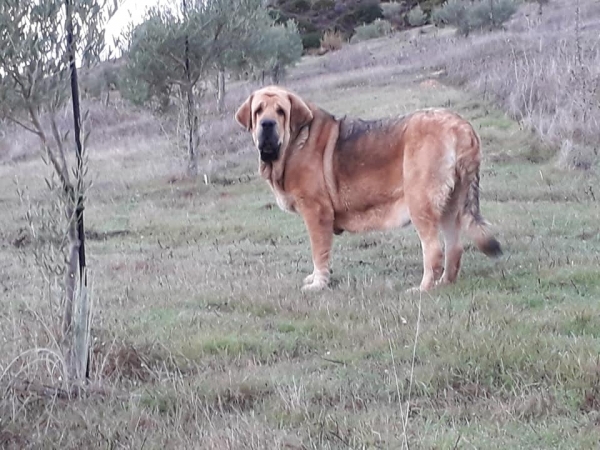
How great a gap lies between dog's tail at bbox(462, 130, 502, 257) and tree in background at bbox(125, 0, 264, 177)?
11.2 meters

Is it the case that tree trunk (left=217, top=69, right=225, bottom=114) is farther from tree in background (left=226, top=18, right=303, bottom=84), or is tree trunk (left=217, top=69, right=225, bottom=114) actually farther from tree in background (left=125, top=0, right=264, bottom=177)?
tree in background (left=125, top=0, right=264, bottom=177)

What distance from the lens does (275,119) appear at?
7355mm

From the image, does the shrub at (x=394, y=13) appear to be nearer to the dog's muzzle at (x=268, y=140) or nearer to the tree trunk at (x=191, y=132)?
the tree trunk at (x=191, y=132)

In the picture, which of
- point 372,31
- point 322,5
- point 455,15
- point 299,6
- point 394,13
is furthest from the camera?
point 299,6

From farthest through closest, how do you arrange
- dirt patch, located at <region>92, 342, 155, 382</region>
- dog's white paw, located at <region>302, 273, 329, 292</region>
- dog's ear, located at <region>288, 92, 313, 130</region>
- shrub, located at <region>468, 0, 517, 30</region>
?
1. shrub, located at <region>468, 0, 517, 30</region>
2. dog's ear, located at <region>288, 92, 313, 130</region>
3. dog's white paw, located at <region>302, 273, 329, 292</region>
4. dirt patch, located at <region>92, 342, 155, 382</region>

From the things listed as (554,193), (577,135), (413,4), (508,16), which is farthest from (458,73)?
(413,4)

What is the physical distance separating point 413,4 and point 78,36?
63.1 meters

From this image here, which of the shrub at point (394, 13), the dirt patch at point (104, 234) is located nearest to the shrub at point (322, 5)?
the shrub at point (394, 13)

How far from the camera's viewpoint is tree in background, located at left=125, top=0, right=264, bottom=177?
1783cm

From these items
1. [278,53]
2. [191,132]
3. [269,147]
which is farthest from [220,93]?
[269,147]

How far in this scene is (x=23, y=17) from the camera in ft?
15.1

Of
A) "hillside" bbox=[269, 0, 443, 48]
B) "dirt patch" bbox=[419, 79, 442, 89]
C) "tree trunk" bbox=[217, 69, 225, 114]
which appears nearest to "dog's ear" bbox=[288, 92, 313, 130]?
"dirt patch" bbox=[419, 79, 442, 89]

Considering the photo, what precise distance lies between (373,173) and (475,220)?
1021mm

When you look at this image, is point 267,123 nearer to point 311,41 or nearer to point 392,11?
point 311,41
